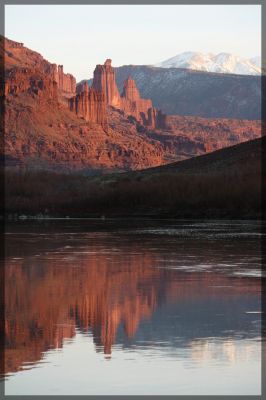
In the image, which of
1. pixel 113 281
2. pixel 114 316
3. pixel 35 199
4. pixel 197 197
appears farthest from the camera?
pixel 35 199

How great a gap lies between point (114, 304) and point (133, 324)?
4042 millimetres

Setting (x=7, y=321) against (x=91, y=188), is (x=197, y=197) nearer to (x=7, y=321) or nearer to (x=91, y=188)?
(x=91, y=188)

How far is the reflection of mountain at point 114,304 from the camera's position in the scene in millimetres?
24500

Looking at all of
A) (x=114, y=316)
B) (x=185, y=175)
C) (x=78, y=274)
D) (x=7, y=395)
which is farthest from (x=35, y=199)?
(x=7, y=395)

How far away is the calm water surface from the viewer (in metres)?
19.8

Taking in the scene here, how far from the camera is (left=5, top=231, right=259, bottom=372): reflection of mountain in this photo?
965 inches

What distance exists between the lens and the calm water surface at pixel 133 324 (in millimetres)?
19844

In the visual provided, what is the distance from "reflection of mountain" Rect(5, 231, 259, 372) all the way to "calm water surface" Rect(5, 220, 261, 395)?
3 centimetres

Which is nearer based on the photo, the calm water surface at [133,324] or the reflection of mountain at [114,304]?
the calm water surface at [133,324]

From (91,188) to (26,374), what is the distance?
125m

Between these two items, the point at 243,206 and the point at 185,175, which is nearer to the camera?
the point at 243,206

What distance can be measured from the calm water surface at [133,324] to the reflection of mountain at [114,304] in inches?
1.2

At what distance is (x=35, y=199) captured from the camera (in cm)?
14212

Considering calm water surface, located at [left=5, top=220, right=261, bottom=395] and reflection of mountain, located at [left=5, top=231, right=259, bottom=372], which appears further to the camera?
reflection of mountain, located at [left=5, top=231, right=259, bottom=372]
